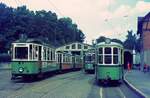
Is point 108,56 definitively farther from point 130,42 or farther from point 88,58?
point 130,42

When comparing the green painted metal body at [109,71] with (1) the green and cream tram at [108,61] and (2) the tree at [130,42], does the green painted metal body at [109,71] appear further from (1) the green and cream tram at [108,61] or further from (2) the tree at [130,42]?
(2) the tree at [130,42]

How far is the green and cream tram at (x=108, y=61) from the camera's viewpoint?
25750 mm

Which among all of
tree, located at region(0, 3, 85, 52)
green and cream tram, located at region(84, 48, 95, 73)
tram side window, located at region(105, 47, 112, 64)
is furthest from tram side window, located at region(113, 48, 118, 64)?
tree, located at region(0, 3, 85, 52)

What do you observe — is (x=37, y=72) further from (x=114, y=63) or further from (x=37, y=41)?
(x=114, y=63)

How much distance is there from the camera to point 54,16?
12244 cm

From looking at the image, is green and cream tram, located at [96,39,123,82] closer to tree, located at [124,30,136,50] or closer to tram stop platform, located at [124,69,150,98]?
tram stop platform, located at [124,69,150,98]

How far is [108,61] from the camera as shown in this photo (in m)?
26.0

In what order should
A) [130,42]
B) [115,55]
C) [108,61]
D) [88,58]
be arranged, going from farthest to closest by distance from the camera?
[130,42] → [88,58] → [115,55] → [108,61]

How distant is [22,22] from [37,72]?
60.3m

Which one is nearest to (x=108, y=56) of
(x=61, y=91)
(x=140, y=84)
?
(x=140, y=84)

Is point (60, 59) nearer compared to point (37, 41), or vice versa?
point (37, 41)

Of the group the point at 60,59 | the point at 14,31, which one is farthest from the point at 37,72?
the point at 14,31

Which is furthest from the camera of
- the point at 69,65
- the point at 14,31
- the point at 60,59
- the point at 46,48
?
the point at 14,31

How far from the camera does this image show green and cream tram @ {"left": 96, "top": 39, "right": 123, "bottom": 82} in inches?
1014
